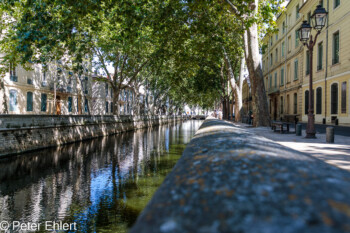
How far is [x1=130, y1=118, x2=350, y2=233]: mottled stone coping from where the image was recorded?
69 centimetres

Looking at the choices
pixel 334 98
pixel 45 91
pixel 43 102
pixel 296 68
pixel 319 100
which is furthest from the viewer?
pixel 45 91

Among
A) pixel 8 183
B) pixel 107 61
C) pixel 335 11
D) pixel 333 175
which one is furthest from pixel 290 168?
pixel 107 61

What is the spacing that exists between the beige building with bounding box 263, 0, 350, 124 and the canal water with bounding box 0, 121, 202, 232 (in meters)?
13.5

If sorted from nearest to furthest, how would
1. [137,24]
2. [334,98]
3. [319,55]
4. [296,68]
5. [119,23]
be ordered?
[137,24]
[119,23]
[334,98]
[319,55]
[296,68]

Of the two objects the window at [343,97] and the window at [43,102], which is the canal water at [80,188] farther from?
the window at [43,102]

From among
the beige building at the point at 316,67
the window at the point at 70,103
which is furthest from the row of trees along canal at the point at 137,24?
the window at the point at 70,103

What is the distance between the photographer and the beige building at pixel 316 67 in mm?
18016

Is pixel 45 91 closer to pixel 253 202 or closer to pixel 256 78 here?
pixel 256 78

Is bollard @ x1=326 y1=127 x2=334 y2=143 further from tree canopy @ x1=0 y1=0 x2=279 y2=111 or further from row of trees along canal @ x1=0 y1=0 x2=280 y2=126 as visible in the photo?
tree canopy @ x1=0 y1=0 x2=279 y2=111

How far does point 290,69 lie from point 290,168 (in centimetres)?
3217

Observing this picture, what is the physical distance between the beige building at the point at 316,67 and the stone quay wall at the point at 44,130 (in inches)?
603

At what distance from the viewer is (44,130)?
48.0 ft

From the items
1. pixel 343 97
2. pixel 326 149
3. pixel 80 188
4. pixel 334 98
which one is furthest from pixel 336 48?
pixel 80 188

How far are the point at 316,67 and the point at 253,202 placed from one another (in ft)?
83.1
